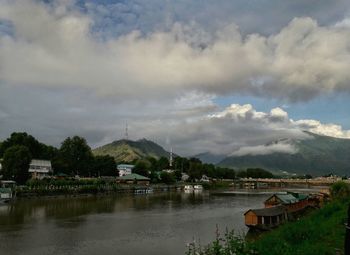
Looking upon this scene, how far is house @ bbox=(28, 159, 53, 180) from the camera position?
361ft

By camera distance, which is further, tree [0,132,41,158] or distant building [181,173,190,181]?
distant building [181,173,190,181]

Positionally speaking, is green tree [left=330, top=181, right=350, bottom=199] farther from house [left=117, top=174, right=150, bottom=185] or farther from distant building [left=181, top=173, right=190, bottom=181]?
distant building [left=181, top=173, right=190, bottom=181]

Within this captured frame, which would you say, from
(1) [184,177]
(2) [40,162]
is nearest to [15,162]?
(2) [40,162]

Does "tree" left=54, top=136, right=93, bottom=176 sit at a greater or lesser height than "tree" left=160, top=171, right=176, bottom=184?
greater

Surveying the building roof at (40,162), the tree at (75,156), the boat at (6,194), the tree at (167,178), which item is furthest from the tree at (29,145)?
the tree at (167,178)

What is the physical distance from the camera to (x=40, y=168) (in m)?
114

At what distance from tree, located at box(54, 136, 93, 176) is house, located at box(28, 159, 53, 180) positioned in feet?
22.7

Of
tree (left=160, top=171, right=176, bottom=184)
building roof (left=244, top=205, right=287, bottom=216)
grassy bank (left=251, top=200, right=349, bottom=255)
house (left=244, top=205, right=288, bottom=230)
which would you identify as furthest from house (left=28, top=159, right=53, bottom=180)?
grassy bank (left=251, top=200, right=349, bottom=255)

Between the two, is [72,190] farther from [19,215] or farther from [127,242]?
[127,242]

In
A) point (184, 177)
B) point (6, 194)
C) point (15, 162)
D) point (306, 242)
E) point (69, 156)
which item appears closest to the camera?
point (306, 242)

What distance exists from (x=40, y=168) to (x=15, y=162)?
23.6 meters

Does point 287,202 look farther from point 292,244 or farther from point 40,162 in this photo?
point 40,162

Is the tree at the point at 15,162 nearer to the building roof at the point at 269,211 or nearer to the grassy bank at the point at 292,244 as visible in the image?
the building roof at the point at 269,211

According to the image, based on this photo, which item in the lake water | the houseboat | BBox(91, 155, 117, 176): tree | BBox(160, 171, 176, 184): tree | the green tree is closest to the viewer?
the lake water
